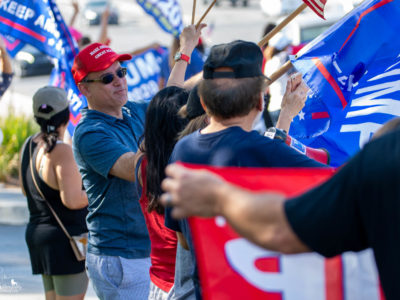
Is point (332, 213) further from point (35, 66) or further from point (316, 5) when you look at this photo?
point (35, 66)

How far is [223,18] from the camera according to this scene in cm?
3747

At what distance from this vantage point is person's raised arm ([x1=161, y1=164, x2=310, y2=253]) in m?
1.80

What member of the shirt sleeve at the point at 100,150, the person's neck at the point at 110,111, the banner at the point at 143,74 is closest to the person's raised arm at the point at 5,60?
the banner at the point at 143,74

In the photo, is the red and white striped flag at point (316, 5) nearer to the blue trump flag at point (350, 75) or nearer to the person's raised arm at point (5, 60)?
the blue trump flag at point (350, 75)

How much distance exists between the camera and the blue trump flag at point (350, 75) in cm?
387

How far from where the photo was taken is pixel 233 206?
5.98 feet

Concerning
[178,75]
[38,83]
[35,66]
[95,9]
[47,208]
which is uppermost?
[178,75]

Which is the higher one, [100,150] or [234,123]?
[234,123]

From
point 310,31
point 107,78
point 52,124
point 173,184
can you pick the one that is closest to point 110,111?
point 107,78

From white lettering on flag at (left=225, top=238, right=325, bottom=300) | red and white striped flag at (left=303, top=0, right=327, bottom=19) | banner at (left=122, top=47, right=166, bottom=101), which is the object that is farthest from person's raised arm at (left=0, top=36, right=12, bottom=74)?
white lettering on flag at (left=225, top=238, right=325, bottom=300)

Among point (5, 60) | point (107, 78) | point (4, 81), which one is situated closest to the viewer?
point (107, 78)

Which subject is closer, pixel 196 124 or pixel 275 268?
pixel 275 268

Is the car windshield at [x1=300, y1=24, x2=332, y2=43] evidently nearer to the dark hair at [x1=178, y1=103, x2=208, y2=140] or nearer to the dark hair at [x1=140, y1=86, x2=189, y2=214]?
the dark hair at [x1=140, y1=86, x2=189, y2=214]

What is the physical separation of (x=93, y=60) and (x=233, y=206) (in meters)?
2.54
